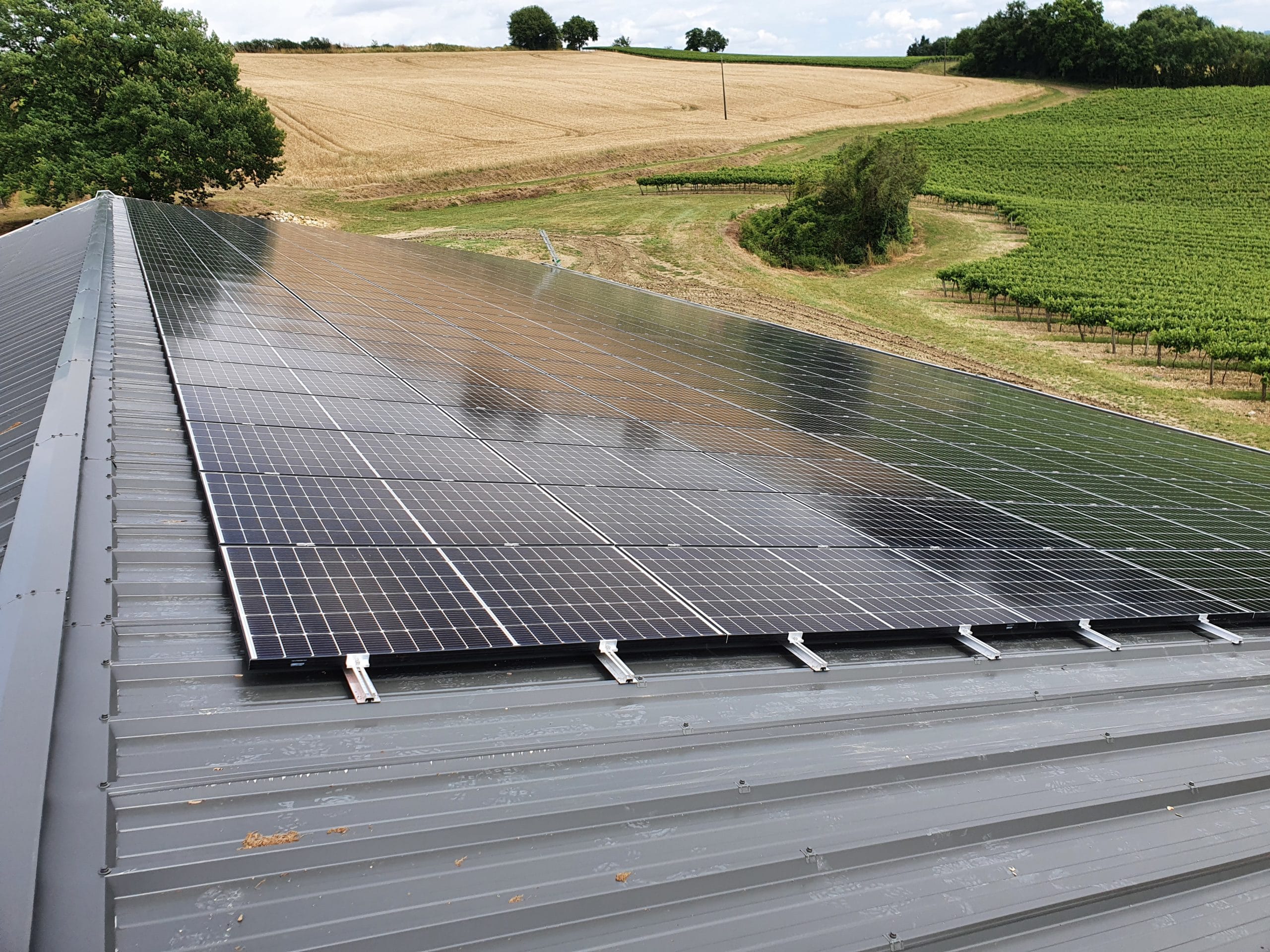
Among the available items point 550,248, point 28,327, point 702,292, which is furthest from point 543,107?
point 28,327

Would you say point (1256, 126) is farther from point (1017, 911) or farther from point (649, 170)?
point (1017, 911)

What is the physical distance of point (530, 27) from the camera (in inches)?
6417

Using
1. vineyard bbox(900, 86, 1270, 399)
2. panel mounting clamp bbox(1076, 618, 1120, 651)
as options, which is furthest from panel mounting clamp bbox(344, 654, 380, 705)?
vineyard bbox(900, 86, 1270, 399)

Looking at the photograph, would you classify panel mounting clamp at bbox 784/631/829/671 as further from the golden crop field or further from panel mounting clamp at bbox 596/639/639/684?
the golden crop field

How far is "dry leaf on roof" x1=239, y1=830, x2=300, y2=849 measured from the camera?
434 centimetres

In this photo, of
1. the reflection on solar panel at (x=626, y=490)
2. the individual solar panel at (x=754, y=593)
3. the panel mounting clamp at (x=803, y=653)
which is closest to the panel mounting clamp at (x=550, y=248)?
the reflection on solar panel at (x=626, y=490)

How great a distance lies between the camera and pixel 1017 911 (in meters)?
5.11

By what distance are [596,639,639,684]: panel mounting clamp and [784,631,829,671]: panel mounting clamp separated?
1489mm

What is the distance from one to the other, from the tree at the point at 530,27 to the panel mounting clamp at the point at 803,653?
173124mm

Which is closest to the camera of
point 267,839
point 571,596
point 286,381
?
point 267,839

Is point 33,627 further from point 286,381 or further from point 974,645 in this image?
point 974,645

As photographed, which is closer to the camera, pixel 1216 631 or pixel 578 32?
pixel 1216 631

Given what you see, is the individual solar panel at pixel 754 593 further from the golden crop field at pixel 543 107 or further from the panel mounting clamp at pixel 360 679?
the golden crop field at pixel 543 107

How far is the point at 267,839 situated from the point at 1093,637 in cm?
781
